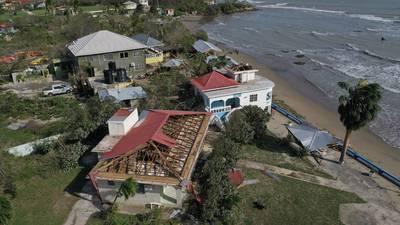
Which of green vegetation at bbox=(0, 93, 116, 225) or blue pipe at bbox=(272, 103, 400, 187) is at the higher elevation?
green vegetation at bbox=(0, 93, 116, 225)

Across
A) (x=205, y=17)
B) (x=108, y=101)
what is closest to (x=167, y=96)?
(x=108, y=101)

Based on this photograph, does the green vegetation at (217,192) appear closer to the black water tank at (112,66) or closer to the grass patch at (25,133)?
the grass patch at (25,133)

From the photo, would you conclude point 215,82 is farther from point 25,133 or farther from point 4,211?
point 4,211

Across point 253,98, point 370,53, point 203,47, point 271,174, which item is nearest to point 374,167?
point 271,174

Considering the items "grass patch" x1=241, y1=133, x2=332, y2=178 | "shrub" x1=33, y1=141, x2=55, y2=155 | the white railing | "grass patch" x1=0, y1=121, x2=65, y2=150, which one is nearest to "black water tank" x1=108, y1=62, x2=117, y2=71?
"grass patch" x1=0, y1=121, x2=65, y2=150

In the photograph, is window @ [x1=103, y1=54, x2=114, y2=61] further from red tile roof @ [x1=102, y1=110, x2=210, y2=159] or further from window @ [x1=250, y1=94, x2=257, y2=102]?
red tile roof @ [x1=102, y1=110, x2=210, y2=159]

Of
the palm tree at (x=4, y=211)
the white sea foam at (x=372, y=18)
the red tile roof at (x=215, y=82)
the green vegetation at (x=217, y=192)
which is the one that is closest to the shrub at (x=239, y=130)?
the red tile roof at (x=215, y=82)
